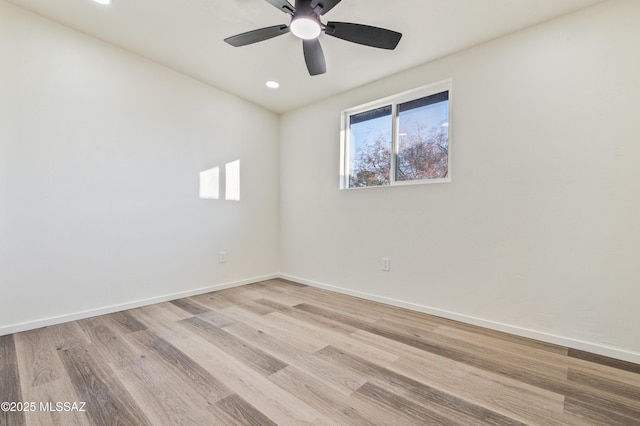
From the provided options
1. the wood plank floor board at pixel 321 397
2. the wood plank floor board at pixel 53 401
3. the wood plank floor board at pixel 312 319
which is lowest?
the wood plank floor board at pixel 312 319

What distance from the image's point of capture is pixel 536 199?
2205 mm

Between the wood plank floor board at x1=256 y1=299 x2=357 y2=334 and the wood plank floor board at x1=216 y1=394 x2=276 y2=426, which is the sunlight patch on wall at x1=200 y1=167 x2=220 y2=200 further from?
the wood plank floor board at x1=216 y1=394 x2=276 y2=426

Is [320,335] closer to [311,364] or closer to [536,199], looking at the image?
[311,364]

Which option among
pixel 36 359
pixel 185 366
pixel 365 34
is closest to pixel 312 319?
pixel 185 366

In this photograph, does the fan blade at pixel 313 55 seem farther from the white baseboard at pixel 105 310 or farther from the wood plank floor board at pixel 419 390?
the white baseboard at pixel 105 310

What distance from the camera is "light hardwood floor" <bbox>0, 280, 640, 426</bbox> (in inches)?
53.4

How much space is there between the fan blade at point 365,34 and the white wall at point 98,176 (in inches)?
84.7

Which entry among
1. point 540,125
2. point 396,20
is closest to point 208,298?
point 396,20

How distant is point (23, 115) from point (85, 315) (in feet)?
5.75

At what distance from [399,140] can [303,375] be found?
8.06 ft

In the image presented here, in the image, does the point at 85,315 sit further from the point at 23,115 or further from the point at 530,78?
the point at 530,78

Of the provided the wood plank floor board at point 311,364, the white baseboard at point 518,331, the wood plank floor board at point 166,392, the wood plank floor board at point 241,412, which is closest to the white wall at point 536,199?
the white baseboard at point 518,331

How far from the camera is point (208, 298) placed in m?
3.20

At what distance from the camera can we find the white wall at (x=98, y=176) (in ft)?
7.35
